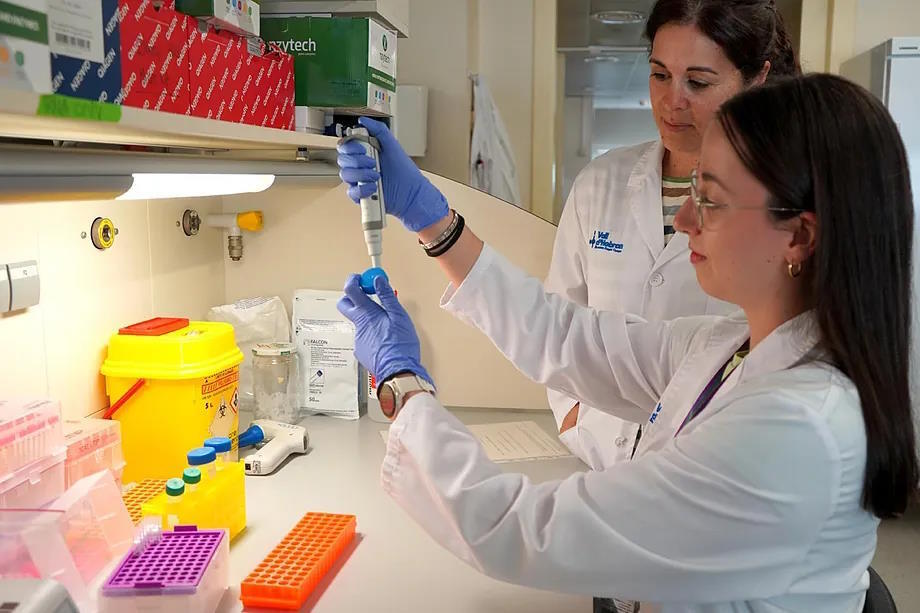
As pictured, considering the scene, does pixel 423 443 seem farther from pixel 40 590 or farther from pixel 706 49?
pixel 706 49

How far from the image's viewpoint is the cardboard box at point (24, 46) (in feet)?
2.44

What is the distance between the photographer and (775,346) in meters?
Result: 0.98

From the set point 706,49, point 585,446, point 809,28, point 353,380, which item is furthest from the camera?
point 809,28

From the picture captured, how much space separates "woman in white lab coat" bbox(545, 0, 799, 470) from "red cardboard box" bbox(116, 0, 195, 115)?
88cm

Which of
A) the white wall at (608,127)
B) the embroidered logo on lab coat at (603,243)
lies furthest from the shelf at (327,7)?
the white wall at (608,127)

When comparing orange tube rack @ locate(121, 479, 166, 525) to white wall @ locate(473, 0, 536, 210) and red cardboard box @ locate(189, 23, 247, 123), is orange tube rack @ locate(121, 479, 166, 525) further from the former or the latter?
white wall @ locate(473, 0, 536, 210)

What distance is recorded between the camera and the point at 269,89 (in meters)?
1.62

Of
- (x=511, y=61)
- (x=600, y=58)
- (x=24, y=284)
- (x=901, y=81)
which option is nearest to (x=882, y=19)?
(x=901, y=81)

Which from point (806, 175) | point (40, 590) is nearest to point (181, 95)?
point (40, 590)

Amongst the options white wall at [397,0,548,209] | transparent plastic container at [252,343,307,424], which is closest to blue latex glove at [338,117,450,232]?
transparent plastic container at [252,343,307,424]

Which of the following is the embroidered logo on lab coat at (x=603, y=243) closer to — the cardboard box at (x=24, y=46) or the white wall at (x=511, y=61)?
the cardboard box at (x=24, y=46)

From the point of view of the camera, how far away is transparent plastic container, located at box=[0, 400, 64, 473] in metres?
1.18

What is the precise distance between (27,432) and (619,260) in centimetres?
113

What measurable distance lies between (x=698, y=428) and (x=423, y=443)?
32 centimetres
